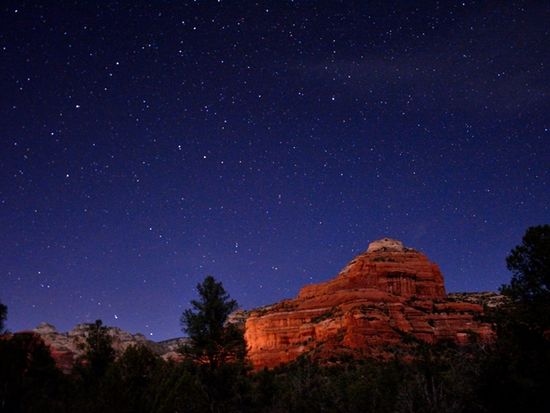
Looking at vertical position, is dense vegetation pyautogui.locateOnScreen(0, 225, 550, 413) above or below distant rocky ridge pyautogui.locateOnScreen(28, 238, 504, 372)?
below

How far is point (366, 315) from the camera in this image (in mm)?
99312

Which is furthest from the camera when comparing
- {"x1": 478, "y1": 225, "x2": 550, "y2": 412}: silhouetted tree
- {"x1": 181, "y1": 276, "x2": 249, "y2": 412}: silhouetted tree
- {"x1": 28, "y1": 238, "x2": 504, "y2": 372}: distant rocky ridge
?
{"x1": 28, "y1": 238, "x2": 504, "y2": 372}: distant rocky ridge

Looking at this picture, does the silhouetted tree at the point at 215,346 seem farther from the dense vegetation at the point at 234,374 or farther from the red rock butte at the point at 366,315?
the red rock butte at the point at 366,315

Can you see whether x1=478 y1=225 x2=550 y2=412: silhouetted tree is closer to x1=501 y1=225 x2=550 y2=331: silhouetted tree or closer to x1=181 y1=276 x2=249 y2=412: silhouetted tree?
x1=501 y1=225 x2=550 y2=331: silhouetted tree

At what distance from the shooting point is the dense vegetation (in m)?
20.2

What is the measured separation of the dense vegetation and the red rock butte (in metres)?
37.5

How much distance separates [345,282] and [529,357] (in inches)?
4645

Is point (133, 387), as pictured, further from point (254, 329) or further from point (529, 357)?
point (254, 329)

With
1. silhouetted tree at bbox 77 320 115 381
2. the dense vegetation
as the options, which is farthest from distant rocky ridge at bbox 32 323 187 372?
the dense vegetation

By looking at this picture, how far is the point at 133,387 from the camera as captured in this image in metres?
19.7

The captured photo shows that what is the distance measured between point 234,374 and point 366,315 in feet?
230

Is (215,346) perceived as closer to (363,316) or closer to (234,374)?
(234,374)

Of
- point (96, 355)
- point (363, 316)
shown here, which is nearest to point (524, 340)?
point (96, 355)

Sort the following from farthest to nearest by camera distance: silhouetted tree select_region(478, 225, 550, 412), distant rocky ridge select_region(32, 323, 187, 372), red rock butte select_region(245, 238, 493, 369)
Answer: distant rocky ridge select_region(32, 323, 187, 372)
red rock butte select_region(245, 238, 493, 369)
silhouetted tree select_region(478, 225, 550, 412)
